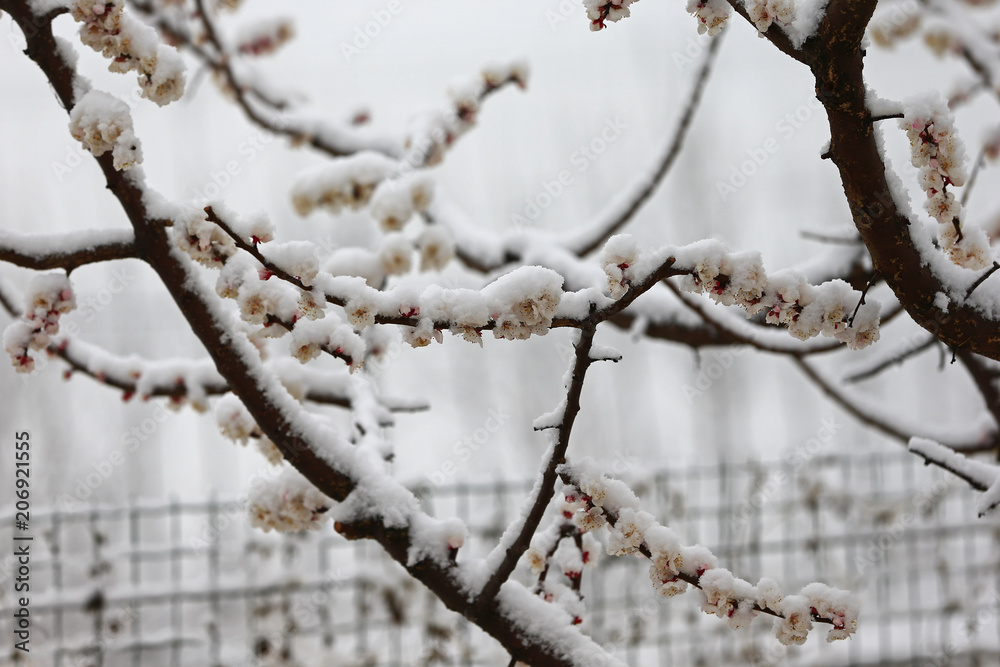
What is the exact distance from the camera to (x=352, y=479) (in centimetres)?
101

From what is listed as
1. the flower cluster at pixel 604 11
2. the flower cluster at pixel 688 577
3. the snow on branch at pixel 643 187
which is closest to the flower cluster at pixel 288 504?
the flower cluster at pixel 688 577

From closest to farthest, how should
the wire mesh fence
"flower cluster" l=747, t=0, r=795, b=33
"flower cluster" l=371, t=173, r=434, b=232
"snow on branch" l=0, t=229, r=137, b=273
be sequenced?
1. "flower cluster" l=747, t=0, r=795, b=33
2. "snow on branch" l=0, t=229, r=137, b=273
3. "flower cluster" l=371, t=173, r=434, b=232
4. the wire mesh fence

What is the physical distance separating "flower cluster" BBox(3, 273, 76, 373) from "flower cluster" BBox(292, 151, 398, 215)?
0.81 metres

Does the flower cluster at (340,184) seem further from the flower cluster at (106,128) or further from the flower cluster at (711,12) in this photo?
the flower cluster at (711,12)

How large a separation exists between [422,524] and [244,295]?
38 centimetres

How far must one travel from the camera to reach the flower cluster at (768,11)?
73 cm

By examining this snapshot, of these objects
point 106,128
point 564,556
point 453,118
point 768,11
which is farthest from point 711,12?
point 453,118

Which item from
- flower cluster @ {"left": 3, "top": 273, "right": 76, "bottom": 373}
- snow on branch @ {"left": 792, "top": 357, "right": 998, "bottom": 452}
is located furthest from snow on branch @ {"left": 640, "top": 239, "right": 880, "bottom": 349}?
snow on branch @ {"left": 792, "top": 357, "right": 998, "bottom": 452}

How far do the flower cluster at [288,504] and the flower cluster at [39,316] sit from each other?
355 mm

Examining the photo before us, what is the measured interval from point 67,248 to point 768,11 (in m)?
0.86

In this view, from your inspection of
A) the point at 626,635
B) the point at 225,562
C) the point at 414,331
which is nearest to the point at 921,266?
the point at 414,331

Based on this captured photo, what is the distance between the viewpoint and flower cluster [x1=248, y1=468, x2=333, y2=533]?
3.62 feet

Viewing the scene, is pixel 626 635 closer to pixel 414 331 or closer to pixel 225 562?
pixel 225 562

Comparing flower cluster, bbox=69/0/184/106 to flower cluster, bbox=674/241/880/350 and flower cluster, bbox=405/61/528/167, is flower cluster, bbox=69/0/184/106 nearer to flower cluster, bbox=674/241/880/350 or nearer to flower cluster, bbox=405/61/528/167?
flower cluster, bbox=674/241/880/350
